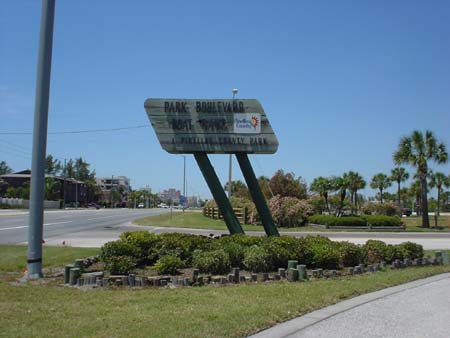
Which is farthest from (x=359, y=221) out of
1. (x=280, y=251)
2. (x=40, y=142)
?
(x=40, y=142)

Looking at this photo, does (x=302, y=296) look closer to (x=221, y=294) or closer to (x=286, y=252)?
(x=221, y=294)

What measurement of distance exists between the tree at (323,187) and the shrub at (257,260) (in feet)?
133

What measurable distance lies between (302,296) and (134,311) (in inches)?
110

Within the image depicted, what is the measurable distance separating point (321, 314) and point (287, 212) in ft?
98.6

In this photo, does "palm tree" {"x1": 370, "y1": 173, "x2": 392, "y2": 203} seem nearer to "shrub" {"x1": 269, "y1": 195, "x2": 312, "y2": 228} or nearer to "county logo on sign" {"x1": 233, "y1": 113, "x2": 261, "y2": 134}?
"shrub" {"x1": 269, "y1": 195, "x2": 312, "y2": 228}

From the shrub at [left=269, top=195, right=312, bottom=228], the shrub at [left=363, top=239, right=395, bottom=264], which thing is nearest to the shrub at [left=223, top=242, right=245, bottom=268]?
the shrub at [left=363, top=239, right=395, bottom=264]

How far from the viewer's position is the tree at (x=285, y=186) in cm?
4581

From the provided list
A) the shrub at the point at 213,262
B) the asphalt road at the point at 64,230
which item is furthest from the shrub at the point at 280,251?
the asphalt road at the point at 64,230

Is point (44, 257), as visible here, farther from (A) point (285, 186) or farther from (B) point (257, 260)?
(A) point (285, 186)

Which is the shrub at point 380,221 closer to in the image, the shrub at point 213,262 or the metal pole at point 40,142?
the shrub at point 213,262

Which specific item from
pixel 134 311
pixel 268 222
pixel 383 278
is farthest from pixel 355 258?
pixel 134 311

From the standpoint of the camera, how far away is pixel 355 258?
11555 mm

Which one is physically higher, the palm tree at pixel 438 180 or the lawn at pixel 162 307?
the palm tree at pixel 438 180

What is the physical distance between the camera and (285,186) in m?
45.9
